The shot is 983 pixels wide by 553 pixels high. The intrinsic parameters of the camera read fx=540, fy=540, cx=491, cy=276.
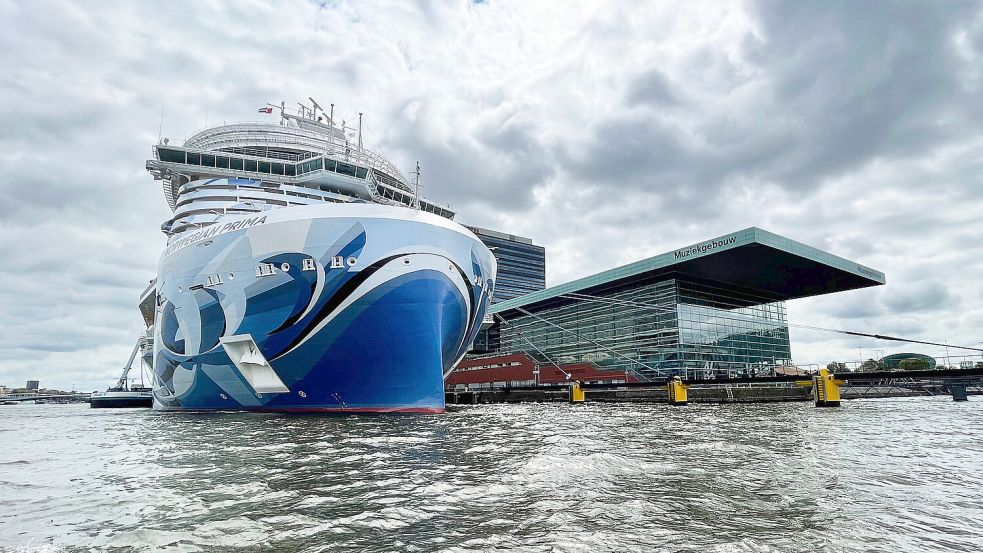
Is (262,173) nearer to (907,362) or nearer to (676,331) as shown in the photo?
(676,331)

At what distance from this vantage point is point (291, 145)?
3609 centimetres

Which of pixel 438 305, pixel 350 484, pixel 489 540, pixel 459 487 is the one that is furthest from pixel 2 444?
pixel 489 540

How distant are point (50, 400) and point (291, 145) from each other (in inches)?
5682

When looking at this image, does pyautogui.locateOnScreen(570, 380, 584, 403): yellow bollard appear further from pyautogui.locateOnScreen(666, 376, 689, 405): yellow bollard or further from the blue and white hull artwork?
the blue and white hull artwork

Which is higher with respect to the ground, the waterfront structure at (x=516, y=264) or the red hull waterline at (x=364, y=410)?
the waterfront structure at (x=516, y=264)

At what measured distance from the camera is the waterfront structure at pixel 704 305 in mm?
59344

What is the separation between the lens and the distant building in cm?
14412

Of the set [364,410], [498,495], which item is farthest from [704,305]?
[498,495]

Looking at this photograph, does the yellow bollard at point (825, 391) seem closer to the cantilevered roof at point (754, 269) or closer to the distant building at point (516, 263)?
the cantilevered roof at point (754, 269)

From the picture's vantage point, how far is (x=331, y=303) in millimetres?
19406

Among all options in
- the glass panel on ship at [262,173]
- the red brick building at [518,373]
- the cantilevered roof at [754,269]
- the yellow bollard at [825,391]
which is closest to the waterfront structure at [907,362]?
the cantilevered roof at [754,269]

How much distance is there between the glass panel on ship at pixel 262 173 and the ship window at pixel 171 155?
0.05 m

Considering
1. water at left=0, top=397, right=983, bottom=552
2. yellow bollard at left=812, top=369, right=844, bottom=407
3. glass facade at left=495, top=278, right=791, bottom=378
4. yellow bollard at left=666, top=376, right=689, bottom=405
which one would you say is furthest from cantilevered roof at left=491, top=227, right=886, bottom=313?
water at left=0, top=397, right=983, bottom=552

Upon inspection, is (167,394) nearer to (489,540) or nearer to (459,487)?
(459,487)
